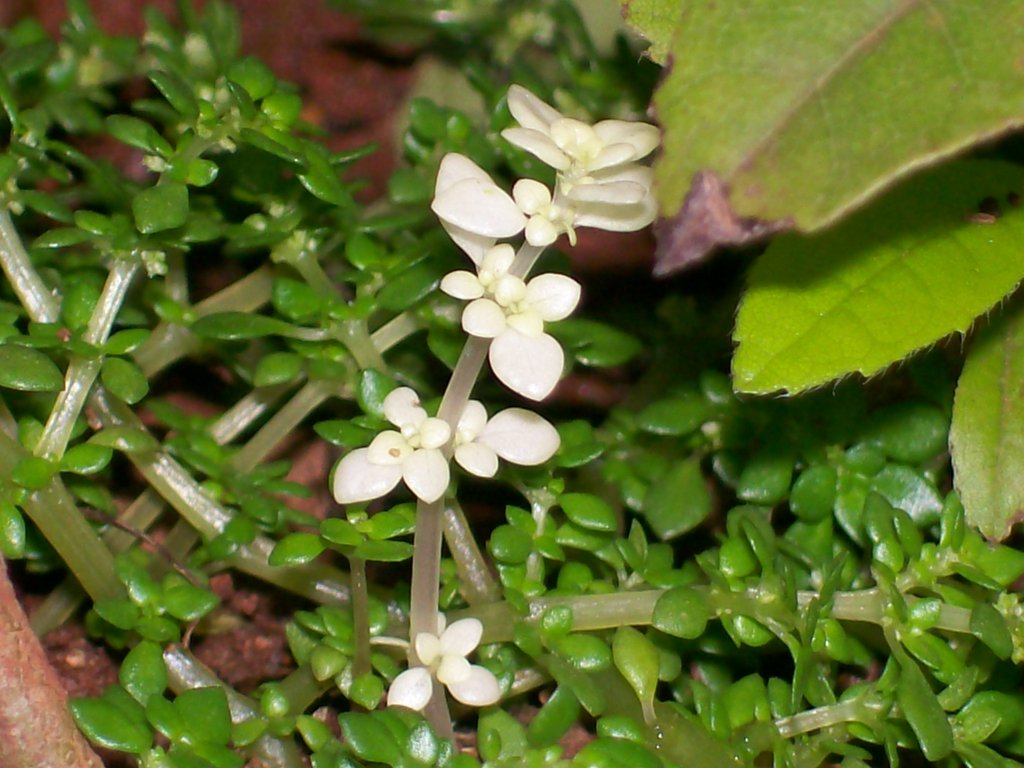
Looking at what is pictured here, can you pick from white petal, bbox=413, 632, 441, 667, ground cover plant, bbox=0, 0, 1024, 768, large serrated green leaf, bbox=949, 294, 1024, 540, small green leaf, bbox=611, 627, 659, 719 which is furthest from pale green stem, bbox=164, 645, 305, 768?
large serrated green leaf, bbox=949, 294, 1024, 540

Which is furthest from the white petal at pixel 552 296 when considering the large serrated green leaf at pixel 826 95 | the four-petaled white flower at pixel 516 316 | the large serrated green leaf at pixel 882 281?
the large serrated green leaf at pixel 882 281

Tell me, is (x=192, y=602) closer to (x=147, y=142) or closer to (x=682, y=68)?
(x=147, y=142)

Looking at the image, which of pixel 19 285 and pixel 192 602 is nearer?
pixel 192 602

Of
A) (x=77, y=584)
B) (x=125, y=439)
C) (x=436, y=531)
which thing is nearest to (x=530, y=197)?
(x=436, y=531)

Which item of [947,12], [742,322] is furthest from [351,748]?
[947,12]

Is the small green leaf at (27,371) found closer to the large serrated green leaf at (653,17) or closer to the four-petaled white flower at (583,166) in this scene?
the four-petaled white flower at (583,166)

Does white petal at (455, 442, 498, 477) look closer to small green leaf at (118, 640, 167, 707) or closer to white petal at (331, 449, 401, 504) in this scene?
white petal at (331, 449, 401, 504)
